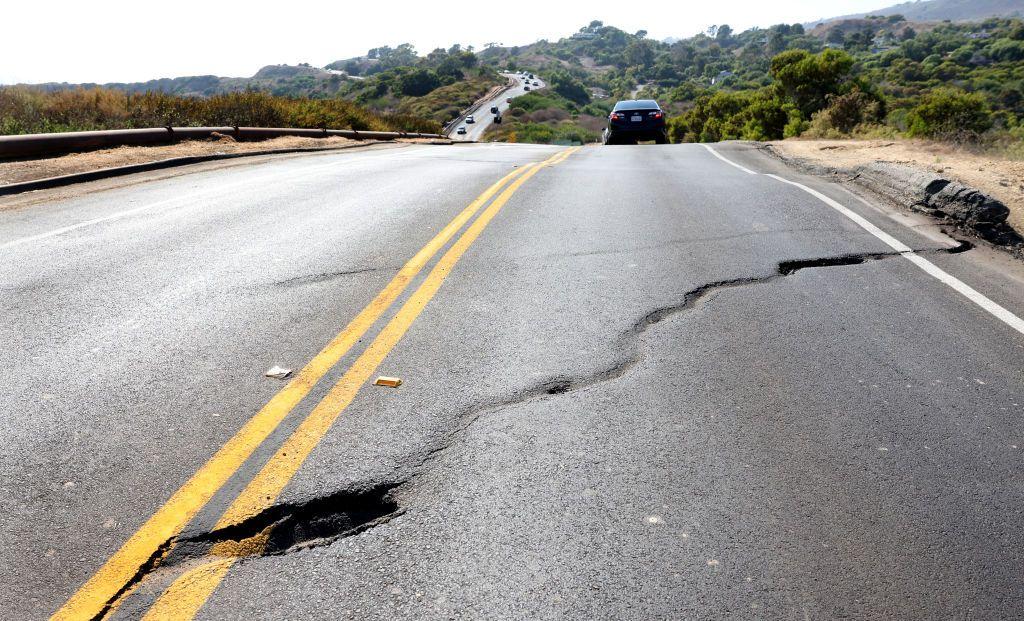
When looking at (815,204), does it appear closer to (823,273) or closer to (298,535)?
(823,273)

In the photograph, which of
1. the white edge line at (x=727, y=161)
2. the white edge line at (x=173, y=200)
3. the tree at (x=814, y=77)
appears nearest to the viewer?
the white edge line at (x=173, y=200)

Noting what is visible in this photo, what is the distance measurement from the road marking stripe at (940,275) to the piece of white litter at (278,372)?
14.7 feet

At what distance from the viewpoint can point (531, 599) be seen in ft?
7.48

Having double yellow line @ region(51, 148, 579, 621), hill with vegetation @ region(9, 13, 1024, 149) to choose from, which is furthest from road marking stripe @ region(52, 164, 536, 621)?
hill with vegetation @ region(9, 13, 1024, 149)

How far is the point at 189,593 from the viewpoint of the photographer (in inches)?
89.6

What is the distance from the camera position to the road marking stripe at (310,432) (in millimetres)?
2367

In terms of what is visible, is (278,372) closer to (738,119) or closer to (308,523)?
(308,523)

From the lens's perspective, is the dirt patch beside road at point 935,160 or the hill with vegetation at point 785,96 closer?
the dirt patch beside road at point 935,160

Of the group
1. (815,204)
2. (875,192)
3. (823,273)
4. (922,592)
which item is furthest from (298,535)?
(875,192)

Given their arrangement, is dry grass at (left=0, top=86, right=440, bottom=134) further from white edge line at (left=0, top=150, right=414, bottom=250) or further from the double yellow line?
the double yellow line

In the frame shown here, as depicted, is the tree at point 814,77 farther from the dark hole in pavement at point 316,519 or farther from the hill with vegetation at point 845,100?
the dark hole in pavement at point 316,519

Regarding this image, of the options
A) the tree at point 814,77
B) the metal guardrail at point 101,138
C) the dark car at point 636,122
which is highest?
the tree at point 814,77

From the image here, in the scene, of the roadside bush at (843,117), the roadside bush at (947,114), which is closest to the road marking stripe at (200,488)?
the roadside bush at (947,114)

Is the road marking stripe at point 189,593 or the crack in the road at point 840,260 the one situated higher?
the crack in the road at point 840,260
